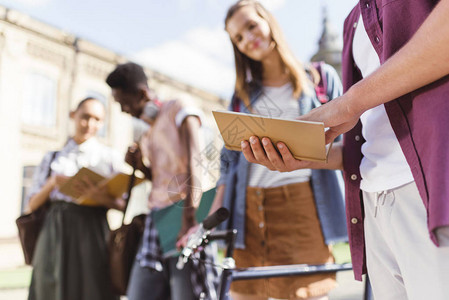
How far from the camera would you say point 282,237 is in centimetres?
177

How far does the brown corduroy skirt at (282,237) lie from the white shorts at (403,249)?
2.21ft

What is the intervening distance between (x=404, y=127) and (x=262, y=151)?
1.10 feet

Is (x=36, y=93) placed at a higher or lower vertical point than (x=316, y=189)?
higher

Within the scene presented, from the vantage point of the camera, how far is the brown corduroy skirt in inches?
68.7

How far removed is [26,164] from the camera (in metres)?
12.7

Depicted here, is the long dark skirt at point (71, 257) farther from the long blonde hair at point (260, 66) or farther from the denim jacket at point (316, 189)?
the long blonde hair at point (260, 66)

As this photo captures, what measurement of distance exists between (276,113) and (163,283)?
4.17 feet

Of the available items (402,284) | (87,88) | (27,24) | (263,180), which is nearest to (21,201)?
(87,88)

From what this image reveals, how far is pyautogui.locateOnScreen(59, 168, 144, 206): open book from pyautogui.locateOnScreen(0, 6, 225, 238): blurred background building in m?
8.72

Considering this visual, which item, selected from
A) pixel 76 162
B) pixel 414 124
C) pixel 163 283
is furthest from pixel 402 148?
pixel 76 162

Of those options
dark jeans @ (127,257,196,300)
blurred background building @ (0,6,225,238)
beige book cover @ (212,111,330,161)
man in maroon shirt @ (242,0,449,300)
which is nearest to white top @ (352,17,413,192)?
man in maroon shirt @ (242,0,449,300)

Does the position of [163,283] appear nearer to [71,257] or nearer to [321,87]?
[71,257]

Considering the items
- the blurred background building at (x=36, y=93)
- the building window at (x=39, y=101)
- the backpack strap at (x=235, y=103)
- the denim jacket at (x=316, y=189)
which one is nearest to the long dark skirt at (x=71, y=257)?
the denim jacket at (x=316, y=189)

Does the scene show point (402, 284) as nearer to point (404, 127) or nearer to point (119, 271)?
point (404, 127)
